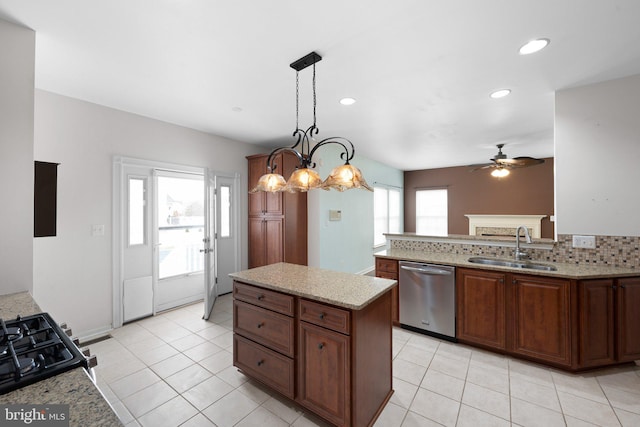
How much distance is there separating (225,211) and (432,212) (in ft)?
19.2

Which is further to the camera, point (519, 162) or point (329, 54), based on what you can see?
point (519, 162)

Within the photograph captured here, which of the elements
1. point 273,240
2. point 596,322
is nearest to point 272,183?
point 273,240

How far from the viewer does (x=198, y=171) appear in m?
3.97

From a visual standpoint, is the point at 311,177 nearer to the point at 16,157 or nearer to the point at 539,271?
the point at 16,157

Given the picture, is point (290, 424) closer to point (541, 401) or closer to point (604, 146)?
point (541, 401)

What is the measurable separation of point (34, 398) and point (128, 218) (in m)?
3.03

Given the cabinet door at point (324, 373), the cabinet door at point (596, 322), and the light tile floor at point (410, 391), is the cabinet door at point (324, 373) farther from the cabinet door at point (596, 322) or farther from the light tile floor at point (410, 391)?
the cabinet door at point (596, 322)

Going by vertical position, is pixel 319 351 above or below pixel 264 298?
below

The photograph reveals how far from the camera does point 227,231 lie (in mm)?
4453


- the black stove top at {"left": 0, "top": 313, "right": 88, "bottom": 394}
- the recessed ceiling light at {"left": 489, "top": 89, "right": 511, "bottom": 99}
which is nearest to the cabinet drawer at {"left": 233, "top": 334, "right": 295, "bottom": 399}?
the black stove top at {"left": 0, "top": 313, "right": 88, "bottom": 394}

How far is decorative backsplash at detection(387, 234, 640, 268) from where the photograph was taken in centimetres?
245

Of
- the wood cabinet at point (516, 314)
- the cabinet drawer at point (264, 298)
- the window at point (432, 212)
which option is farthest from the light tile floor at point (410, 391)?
the window at point (432, 212)

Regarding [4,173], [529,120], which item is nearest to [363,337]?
[4,173]

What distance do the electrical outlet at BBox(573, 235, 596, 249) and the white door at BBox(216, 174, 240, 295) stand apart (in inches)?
171
